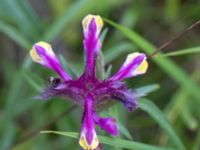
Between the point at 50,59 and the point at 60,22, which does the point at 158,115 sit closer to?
the point at 50,59

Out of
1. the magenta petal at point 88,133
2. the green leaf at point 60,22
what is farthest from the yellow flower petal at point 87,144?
the green leaf at point 60,22

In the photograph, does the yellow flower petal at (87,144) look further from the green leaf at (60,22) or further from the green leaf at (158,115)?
the green leaf at (60,22)

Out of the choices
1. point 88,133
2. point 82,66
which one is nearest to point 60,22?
point 82,66

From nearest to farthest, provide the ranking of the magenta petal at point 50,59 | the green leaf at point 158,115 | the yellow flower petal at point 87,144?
the yellow flower petal at point 87,144, the magenta petal at point 50,59, the green leaf at point 158,115

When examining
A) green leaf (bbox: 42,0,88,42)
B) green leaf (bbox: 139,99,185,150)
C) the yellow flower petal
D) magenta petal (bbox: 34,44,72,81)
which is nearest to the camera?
the yellow flower petal

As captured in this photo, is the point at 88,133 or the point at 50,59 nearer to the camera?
the point at 88,133

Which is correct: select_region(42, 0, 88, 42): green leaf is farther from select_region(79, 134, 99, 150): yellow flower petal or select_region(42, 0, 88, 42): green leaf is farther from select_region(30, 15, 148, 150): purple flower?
select_region(79, 134, 99, 150): yellow flower petal

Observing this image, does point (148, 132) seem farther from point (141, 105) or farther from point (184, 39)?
point (141, 105)

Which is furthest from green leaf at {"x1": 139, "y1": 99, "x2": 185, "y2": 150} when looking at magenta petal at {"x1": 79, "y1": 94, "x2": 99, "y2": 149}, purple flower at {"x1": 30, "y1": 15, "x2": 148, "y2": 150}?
magenta petal at {"x1": 79, "y1": 94, "x2": 99, "y2": 149}
